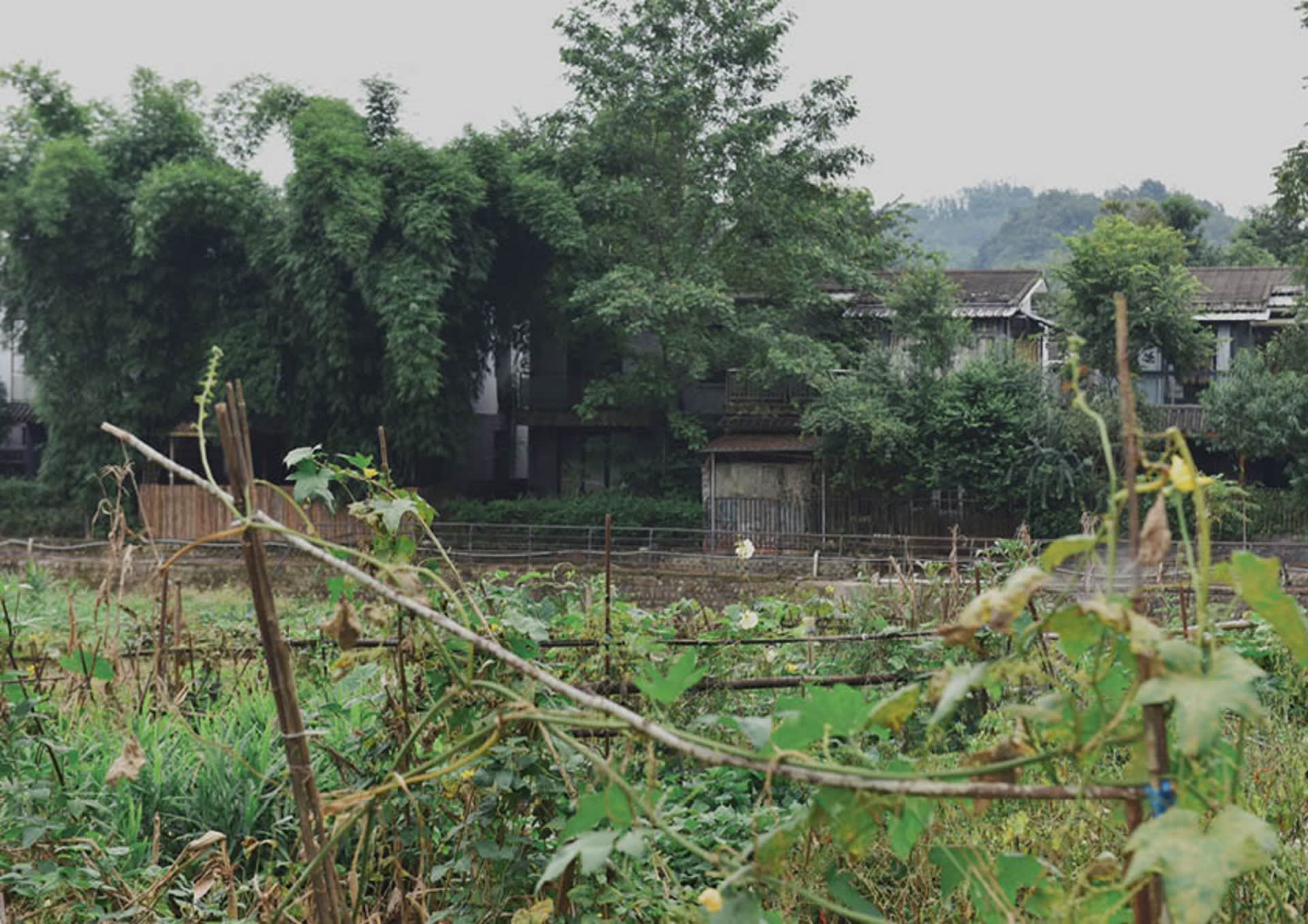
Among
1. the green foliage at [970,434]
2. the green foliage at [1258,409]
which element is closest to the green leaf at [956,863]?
the green foliage at [970,434]

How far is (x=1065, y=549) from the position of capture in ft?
2.93

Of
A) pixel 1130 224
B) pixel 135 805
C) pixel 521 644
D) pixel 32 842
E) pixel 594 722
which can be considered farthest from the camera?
pixel 1130 224

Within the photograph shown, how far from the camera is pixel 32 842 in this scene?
2248mm

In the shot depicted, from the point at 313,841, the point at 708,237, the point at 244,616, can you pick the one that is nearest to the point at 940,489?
the point at 708,237

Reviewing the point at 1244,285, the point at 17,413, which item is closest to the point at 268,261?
the point at 17,413

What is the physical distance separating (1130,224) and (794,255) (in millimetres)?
4691

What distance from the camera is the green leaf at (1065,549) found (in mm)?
862

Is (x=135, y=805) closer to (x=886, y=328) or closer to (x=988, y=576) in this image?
(x=988, y=576)

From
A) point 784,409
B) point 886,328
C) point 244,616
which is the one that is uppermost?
point 886,328

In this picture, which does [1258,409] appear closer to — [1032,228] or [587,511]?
[587,511]

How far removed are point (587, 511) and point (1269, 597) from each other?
56.5ft

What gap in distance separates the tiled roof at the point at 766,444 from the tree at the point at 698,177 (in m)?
1.12

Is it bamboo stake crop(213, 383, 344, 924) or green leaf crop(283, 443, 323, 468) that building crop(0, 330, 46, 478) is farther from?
bamboo stake crop(213, 383, 344, 924)

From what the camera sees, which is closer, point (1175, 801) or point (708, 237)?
point (1175, 801)
